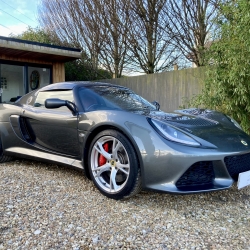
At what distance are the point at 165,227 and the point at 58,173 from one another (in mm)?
1601

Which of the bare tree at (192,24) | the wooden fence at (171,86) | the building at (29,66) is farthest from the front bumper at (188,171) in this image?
the building at (29,66)

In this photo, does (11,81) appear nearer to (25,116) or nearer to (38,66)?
(38,66)

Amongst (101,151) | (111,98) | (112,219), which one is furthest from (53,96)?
(112,219)

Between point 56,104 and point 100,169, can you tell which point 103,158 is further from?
point 56,104

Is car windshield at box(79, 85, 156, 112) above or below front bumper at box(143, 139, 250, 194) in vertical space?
above

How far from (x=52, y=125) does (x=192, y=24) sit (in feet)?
20.3

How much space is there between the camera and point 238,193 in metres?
2.53

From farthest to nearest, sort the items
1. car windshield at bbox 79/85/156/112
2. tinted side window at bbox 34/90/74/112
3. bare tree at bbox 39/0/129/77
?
1. bare tree at bbox 39/0/129/77
2. tinted side window at bbox 34/90/74/112
3. car windshield at bbox 79/85/156/112

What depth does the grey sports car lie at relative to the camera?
2.03 metres

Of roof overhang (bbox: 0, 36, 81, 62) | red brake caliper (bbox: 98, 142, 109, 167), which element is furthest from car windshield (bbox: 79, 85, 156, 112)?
roof overhang (bbox: 0, 36, 81, 62)

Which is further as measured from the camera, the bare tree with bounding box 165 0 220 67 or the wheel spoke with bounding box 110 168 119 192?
the bare tree with bounding box 165 0 220 67

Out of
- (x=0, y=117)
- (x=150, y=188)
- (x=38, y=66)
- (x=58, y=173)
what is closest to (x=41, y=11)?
(x=38, y=66)

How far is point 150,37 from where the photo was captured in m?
8.95

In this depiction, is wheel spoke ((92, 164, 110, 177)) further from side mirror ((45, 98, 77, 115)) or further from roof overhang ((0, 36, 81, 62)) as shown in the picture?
roof overhang ((0, 36, 81, 62))
